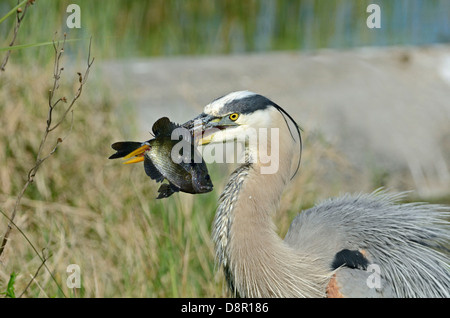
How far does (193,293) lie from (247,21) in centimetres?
508

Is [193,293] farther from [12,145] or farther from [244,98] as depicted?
[12,145]

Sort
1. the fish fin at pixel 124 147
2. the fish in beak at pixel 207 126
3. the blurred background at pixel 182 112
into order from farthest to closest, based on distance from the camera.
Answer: the blurred background at pixel 182 112 < the fish in beak at pixel 207 126 < the fish fin at pixel 124 147

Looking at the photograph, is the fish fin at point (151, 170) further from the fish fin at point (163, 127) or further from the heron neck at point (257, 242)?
the heron neck at point (257, 242)

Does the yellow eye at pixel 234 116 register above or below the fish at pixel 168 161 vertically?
above

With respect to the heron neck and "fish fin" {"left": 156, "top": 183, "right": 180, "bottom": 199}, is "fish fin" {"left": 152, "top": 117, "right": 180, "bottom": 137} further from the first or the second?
the heron neck

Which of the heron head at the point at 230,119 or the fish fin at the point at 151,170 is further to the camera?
the heron head at the point at 230,119

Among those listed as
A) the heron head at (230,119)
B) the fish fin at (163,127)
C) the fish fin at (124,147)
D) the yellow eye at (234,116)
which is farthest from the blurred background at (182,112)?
the yellow eye at (234,116)

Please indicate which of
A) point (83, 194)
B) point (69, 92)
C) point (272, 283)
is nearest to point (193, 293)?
point (272, 283)

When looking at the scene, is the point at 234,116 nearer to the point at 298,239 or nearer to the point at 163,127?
the point at 163,127

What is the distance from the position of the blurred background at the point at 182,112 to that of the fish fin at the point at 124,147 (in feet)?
2.35

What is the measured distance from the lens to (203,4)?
26.4ft

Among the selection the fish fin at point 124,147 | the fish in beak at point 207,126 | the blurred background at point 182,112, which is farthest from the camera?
the blurred background at point 182,112

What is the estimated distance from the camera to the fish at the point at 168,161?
2.41 meters

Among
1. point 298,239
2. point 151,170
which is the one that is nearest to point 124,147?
point 151,170
